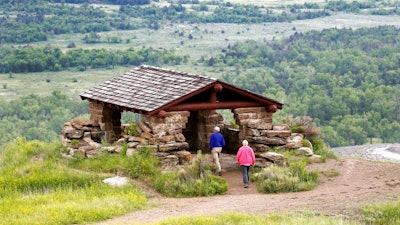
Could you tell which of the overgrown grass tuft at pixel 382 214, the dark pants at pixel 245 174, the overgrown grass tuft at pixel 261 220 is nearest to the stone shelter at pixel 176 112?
the dark pants at pixel 245 174

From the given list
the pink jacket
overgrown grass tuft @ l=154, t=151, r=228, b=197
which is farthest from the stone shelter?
the pink jacket

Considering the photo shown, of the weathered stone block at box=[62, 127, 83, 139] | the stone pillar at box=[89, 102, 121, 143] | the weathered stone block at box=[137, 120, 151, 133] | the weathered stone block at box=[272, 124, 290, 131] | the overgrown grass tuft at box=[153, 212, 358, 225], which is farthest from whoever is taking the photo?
the stone pillar at box=[89, 102, 121, 143]

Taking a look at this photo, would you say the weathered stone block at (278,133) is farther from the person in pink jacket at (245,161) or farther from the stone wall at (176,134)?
the person in pink jacket at (245,161)

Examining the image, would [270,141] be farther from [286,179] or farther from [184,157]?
[286,179]

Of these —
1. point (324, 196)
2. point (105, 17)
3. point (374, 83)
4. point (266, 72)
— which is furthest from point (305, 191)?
point (105, 17)

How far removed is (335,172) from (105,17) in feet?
511

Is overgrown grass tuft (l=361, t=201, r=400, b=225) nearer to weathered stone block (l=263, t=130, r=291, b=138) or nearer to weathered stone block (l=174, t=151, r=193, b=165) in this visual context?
weathered stone block (l=174, t=151, r=193, b=165)

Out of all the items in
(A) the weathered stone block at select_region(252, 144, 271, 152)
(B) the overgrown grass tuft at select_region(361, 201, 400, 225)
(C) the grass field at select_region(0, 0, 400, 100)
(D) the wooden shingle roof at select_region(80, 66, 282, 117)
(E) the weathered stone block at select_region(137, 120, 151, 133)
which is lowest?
(C) the grass field at select_region(0, 0, 400, 100)

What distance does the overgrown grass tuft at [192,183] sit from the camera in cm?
2041

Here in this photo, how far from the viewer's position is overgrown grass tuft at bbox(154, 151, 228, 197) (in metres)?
20.4

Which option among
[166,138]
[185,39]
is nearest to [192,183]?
[166,138]

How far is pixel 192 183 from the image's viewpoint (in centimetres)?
2053

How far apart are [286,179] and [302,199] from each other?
1.55 m

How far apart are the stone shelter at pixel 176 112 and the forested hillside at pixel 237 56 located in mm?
35585
